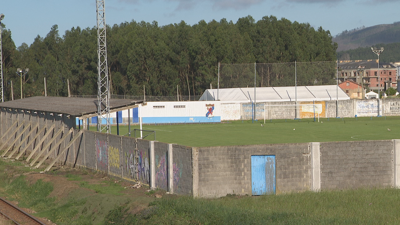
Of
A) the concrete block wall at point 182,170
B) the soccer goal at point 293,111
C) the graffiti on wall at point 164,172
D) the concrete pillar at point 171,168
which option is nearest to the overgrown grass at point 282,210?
the concrete block wall at point 182,170

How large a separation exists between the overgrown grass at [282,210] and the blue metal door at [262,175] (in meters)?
0.89

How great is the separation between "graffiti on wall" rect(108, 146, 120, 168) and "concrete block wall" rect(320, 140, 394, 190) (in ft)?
38.3

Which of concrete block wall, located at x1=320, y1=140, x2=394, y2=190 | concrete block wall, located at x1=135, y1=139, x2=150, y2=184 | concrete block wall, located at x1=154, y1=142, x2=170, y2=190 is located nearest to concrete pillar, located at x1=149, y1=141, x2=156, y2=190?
concrete block wall, located at x1=154, y1=142, x2=170, y2=190

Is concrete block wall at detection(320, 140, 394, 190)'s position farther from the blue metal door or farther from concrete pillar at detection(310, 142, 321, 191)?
the blue metal door

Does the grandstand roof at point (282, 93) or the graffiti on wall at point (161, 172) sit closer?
the graffiti on wall at point (161, 172)

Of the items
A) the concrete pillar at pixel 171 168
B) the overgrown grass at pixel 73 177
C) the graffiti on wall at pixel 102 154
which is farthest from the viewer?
the graffiti on wall at pixel 102 154

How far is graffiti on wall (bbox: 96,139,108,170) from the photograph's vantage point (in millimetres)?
29061

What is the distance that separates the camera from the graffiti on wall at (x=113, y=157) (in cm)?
2742

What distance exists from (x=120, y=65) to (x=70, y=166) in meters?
91.9

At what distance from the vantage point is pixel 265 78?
265 ft

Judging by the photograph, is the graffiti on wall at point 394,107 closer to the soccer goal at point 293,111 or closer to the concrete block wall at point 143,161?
the soccer goal at point 293,111

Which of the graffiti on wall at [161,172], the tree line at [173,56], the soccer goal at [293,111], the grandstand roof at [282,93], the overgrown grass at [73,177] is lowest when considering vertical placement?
the overgrown grass at [73,177]

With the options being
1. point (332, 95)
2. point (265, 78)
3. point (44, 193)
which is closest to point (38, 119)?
point (44, 193)

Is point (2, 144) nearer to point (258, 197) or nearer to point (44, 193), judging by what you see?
point (44, 193)
